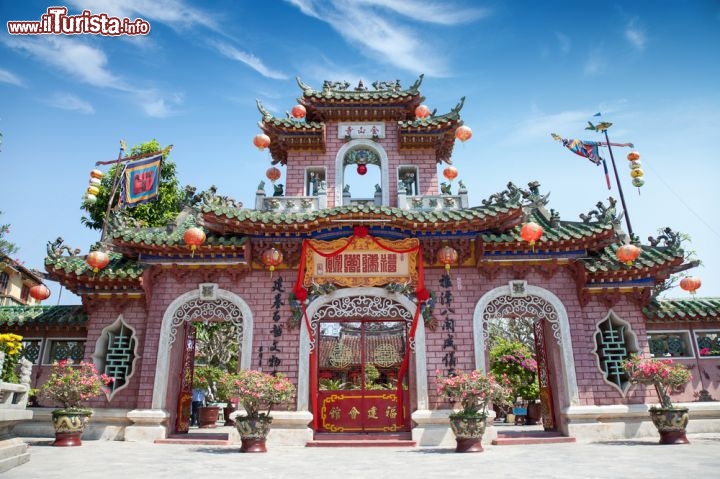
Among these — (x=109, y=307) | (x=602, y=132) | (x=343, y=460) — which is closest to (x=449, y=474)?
(x=343, y=460)

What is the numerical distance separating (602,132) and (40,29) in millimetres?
18816

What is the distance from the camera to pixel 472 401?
9.16 meters

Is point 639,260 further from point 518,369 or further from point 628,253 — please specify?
point 518,369

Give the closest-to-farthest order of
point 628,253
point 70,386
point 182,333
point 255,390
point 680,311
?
1. point 255,390
2. point 70,386
3. point 628,253
4. point 680,311
5. point 182,333

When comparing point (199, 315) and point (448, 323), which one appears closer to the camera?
point (448, 323)

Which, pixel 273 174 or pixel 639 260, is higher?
pixel 273 174

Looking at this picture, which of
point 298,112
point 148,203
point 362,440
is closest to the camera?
point 362,440

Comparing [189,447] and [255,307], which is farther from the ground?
[255,307]

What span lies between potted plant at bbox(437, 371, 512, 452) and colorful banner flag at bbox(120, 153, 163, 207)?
12904 mm

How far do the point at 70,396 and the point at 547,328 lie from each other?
37.2ft

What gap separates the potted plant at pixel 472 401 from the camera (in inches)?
350

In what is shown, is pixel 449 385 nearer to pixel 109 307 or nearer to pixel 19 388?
pixel 19 388

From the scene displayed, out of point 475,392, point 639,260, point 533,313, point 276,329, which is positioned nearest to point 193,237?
point 276,329

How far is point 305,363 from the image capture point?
11.0m
